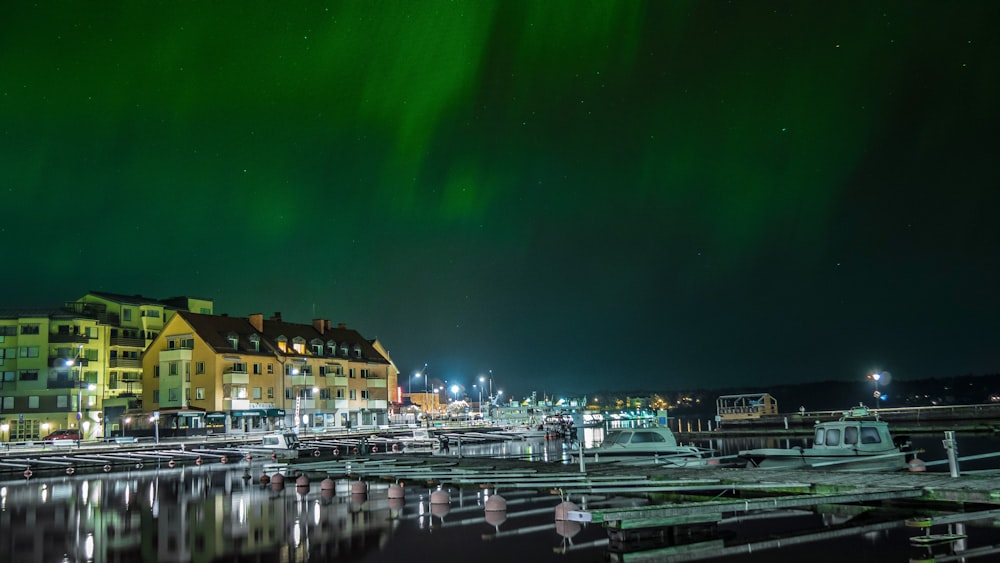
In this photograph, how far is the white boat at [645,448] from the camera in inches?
1543

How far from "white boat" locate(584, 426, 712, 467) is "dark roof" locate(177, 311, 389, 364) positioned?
233 feet

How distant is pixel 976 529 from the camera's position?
2091 cm

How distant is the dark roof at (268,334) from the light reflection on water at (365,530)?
64054 millimetres

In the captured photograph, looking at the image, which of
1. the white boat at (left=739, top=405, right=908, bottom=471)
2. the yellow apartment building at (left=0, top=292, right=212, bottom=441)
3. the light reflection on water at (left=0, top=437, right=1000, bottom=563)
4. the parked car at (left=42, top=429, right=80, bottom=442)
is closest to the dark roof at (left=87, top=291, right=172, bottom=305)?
the yellow apartment building at (left=0, top=292, right=212, bottom=441)

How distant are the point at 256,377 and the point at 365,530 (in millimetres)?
83492

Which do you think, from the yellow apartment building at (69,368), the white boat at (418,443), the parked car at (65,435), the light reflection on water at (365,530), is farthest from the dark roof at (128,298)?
the light reflection on water at (365,530)

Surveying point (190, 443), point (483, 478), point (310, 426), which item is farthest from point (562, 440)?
point (483, 478)

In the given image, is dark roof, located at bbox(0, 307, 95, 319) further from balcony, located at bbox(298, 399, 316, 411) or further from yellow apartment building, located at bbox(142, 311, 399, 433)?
balcony, located at bbox(298, 399, 316, 411)

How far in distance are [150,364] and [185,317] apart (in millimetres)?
9672

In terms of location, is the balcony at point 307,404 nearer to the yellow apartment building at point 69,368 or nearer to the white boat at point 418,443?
the yellow apartment building at point 69,368

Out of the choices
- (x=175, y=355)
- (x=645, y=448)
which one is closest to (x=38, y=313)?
(x=175, y=355)

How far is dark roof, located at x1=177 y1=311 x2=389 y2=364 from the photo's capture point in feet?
331

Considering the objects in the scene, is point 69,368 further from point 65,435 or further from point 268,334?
point 268,334

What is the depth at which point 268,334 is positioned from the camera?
11100 cm
